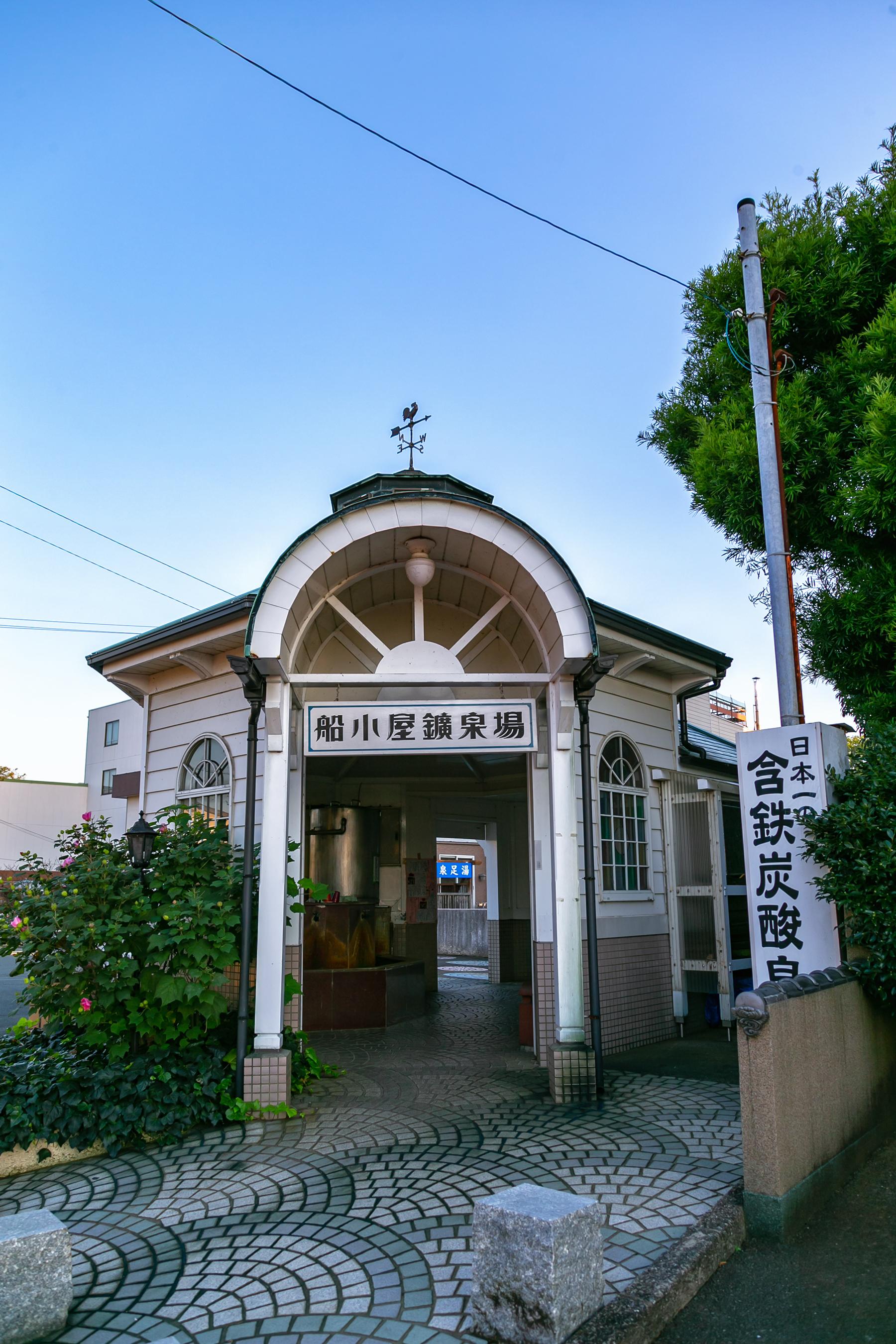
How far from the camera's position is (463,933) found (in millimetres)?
25031

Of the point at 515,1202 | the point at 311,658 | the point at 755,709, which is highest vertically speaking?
the point at 755,709

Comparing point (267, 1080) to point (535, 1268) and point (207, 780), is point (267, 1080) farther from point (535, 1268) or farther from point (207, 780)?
point (207, 780)

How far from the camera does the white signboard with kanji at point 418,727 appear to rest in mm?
6898

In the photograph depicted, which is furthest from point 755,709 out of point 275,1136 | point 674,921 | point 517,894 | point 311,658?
point 275,1136

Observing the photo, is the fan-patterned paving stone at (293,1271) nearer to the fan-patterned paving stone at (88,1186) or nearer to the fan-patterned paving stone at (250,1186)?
the fan-patterned paving stone at (250,1186)

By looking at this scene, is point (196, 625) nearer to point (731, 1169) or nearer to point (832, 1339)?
point (731, 1169)

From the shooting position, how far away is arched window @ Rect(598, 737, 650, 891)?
917cm

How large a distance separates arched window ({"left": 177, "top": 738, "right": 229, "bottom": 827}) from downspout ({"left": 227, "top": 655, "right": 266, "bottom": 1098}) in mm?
2270

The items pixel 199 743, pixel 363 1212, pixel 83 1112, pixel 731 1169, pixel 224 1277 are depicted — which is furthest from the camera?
pixel 199 743

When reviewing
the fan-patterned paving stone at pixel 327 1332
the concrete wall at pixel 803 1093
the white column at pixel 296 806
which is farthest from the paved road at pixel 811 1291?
the white column at pixel 296 806

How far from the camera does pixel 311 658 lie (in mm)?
8758

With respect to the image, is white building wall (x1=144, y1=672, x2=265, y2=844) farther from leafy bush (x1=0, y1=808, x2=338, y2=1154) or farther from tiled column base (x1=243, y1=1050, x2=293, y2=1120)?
tiled column base (x1=243, y1=1050, x2=293, y2=1120)

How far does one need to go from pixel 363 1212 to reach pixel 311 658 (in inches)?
205

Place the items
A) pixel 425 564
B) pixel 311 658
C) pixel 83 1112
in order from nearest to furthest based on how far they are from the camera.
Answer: pixel 83 1112, pixel 425 564, pixel 311 658
